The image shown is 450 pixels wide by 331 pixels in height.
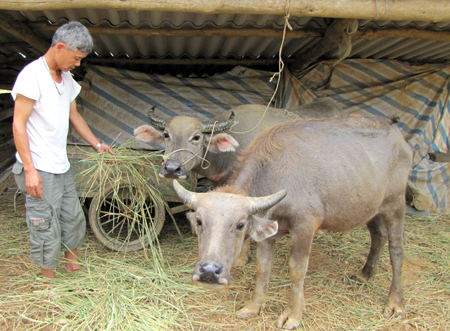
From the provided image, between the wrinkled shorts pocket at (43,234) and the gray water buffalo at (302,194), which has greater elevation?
the gray water buffalo at (302,194)

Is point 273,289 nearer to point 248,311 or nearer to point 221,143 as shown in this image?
point 248,311

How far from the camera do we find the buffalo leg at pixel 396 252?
3.71 metres

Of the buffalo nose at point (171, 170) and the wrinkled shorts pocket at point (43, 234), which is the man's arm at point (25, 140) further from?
the buffalo nose at point (171, 170)

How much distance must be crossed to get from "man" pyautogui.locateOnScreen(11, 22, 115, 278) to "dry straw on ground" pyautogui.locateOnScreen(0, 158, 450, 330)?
426mm

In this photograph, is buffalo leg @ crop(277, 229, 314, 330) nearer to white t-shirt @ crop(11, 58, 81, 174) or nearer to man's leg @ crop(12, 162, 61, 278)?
man's leg @ crop(12, 162, 61, 278)

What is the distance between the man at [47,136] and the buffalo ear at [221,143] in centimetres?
181

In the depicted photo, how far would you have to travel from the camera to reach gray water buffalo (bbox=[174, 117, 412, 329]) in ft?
9.11

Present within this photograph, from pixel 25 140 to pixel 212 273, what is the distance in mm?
2061

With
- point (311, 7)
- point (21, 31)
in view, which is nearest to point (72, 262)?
point (21, 31)

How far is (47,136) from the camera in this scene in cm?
319

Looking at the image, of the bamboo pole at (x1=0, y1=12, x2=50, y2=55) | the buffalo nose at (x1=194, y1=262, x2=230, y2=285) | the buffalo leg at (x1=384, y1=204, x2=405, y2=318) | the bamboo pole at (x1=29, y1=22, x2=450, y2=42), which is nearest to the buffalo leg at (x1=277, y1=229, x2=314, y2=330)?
the buffalo nose at (x1=194, y1=262, x2=230, y2=285)

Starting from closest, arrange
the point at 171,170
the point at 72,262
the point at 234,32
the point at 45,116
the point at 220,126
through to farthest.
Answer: the point at 45,116 < the point at 72,262 < the point at 171,170 < the point at 220,126 < the point at 234,32

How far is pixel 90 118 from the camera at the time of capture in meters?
6.09

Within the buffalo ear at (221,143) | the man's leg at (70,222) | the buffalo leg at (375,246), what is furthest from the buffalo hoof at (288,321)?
the man's leg at (70,222)
